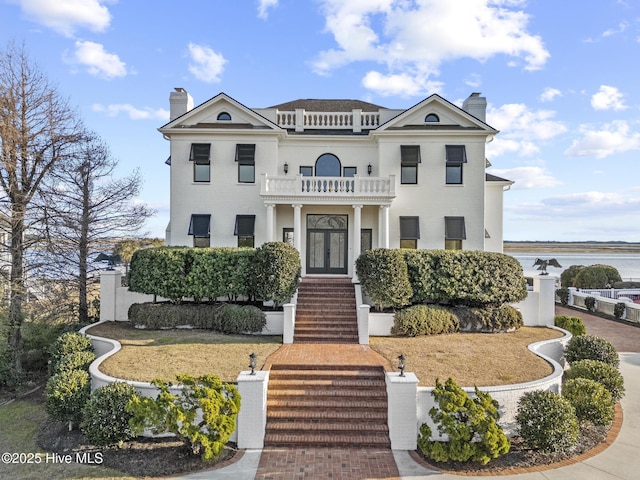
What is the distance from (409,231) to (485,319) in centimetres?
647

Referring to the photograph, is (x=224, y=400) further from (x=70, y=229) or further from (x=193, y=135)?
(x=193, y=135)

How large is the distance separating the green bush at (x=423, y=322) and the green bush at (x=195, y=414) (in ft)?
26.4

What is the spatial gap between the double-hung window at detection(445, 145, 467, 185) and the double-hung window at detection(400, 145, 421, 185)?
1.64m

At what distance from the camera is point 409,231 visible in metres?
20.6

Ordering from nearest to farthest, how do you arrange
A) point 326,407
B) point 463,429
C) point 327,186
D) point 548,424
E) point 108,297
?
point 463,429 → point 548,424 → point 326,407 → point 108,297 → point 327,186

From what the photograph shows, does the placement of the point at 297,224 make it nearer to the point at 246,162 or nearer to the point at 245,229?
the point at 245,229

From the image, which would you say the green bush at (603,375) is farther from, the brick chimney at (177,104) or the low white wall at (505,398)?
the brick chimney at (177,104)

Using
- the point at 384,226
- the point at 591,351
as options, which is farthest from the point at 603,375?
the point at 384,226

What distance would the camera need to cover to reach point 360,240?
20156 millimetres

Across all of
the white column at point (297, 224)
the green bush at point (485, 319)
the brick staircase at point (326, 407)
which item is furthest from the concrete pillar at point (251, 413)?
the white column at point (297, 224)

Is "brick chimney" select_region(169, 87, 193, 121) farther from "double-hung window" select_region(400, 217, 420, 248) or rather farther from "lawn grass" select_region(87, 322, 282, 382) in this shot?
"double-hung window" select_region(400, 217, 420, 248)

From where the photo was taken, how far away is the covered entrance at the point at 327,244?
21.0m

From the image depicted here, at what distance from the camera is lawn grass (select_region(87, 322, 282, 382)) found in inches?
408

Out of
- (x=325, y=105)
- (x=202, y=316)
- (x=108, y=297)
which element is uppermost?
(x=325, y=105)
